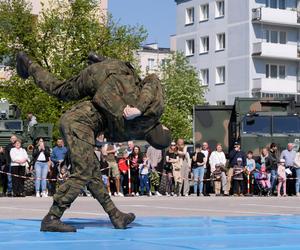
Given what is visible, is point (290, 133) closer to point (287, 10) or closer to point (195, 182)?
point (195, 182)

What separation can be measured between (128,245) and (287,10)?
67462mm

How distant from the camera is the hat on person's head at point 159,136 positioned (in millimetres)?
10086

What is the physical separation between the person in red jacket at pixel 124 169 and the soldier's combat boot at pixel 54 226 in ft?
59.5

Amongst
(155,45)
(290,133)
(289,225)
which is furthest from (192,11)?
(289,225)

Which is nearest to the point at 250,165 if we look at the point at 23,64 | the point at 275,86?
the point at 23,64

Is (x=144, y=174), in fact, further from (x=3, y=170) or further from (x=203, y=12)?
(x=203, y=12)

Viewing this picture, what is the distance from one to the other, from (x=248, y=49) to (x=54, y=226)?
6268 centimetres

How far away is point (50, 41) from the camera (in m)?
46.3

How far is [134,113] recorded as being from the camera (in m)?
9.48

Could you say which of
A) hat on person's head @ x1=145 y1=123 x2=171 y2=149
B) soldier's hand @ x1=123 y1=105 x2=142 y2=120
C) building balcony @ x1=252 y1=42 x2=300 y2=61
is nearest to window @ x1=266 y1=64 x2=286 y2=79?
building balcony @ x1=252 y1=42 x2=300 y2=61

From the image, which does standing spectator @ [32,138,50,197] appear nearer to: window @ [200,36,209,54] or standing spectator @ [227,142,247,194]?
standing spectator @ [227,142,247,194]

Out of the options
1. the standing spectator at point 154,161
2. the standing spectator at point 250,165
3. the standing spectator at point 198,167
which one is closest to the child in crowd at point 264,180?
the standing spectator at point 250,165

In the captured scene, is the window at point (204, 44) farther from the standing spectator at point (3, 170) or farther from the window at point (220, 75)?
the standing spectator at point (3, 170)

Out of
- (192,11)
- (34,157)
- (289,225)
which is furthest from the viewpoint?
(192,11)
